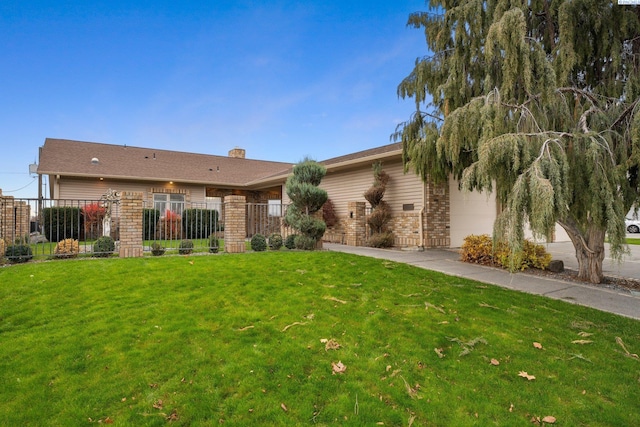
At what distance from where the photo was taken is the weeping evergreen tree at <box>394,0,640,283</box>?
4.67 meters

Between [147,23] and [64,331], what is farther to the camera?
[147,23]

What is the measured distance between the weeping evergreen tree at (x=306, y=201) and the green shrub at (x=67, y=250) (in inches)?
213

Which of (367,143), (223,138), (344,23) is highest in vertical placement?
(344,23)

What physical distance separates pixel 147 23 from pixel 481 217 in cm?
1373

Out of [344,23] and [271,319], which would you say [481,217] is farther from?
[271,319]

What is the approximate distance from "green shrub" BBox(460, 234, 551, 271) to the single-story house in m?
1.46

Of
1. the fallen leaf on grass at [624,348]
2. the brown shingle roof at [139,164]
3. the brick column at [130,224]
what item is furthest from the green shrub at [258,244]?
the brown shingle roof at [139,164]

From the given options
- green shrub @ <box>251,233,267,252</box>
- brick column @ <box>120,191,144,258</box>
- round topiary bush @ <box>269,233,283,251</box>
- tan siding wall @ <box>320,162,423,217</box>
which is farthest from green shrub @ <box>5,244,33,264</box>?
tan siding wall @ <box>320,162,423,217</box>

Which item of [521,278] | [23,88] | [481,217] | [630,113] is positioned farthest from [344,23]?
[23,88]

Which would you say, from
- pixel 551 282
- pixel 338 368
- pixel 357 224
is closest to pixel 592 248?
pixel 551 282

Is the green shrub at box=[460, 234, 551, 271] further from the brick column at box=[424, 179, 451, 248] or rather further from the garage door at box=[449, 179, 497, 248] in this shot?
the garage door at box=[449, 179, 497, 248]

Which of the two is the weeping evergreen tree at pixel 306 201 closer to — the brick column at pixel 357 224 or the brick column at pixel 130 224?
the brick column at pixel 357 224

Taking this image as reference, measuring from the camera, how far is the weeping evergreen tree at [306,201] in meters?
9.53

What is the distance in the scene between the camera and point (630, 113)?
563 centimetres
